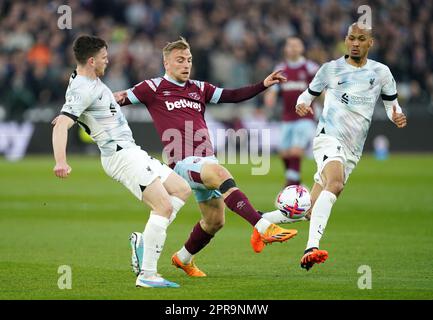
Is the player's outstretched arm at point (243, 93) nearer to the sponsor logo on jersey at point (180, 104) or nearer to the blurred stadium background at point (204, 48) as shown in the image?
the sponsor logo on jersey at point (180, 104)

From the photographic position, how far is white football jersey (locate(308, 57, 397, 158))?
1009 centimetres

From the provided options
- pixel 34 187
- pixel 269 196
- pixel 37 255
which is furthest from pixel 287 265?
pixel 34 187

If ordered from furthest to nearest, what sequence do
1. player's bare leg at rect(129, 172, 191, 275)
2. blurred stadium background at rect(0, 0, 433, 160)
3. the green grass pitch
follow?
blurred stadium background at rect(0, 0, 433, 160), player's bare leg at rect(129, 172, 191, 275), the green grass pitch

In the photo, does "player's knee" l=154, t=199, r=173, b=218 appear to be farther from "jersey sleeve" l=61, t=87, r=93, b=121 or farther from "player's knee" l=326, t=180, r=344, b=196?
"player's knee" l=326, t=180, r=344, b=196

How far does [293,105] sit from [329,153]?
27.3ft

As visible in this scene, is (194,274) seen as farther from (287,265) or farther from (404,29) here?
(404,29)

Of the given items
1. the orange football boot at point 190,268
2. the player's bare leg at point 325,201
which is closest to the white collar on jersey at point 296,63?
the player's bare leg at point 325,201

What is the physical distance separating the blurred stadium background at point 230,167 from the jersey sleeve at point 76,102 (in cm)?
155

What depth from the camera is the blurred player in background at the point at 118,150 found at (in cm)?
859

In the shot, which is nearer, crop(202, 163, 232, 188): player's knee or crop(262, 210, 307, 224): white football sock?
crop(202, 163, 232, 188): player's knee

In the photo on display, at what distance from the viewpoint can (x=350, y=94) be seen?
10117 millimetres

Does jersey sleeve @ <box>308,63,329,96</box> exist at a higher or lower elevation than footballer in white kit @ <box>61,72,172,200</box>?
higher

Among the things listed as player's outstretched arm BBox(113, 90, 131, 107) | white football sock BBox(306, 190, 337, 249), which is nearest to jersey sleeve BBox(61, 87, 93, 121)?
player's outstretched arm BBox(113, 90, 131, 107)

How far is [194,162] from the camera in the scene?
9281 millimetres
